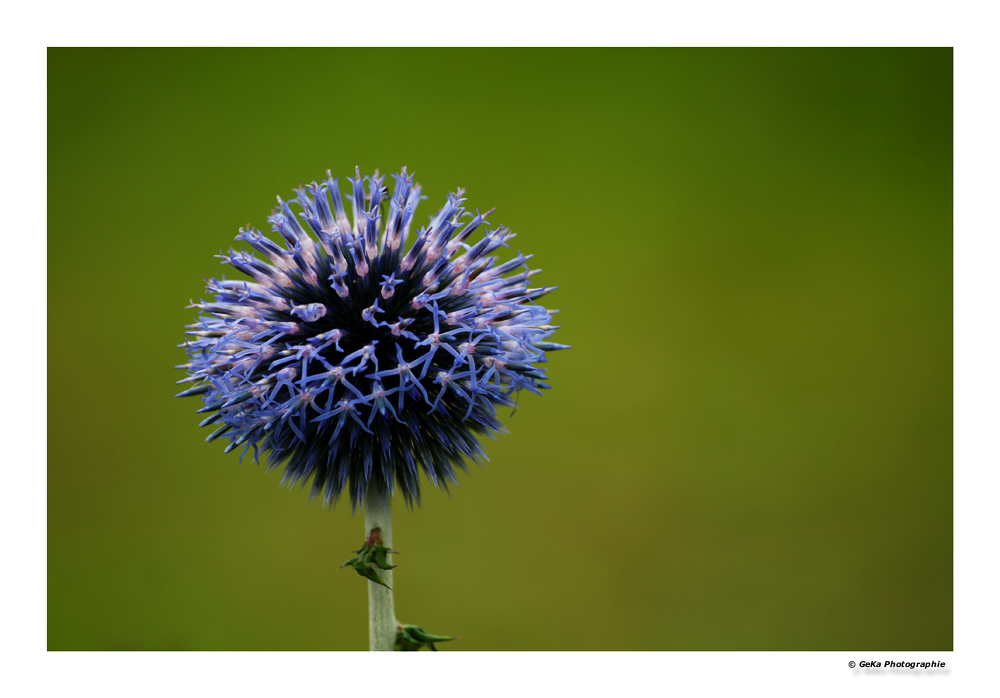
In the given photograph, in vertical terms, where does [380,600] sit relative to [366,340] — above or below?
below

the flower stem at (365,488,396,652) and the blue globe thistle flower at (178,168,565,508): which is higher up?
the blue globe thistle flower at (178,168,565,508)

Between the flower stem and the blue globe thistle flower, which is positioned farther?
the flower stem

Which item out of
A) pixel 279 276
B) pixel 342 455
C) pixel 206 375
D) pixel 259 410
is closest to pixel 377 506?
pixel 342 455

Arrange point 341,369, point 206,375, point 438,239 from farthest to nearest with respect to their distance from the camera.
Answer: point 438,239 < point 206,375 < point 341,369

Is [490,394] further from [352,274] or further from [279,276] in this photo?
[279,276]
